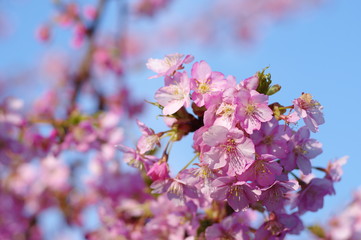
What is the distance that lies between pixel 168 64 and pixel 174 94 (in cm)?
14

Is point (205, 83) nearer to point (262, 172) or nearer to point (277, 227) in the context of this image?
point (262, 172)

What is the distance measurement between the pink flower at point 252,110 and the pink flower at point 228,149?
Answer: 0.04 m

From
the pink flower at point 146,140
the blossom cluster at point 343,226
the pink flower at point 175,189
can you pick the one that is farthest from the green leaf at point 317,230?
the pink flower at point 146,140

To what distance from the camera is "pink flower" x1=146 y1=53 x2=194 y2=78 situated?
4.20 feet

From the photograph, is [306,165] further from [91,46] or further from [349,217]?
[91,46]

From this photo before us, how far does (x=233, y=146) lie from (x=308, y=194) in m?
0.51

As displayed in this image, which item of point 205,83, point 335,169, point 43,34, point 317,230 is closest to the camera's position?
point 205,83

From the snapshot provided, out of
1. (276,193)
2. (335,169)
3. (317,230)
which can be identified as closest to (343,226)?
(317,230)

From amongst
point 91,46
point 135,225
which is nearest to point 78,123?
point 135,225

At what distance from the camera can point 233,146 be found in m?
1.10

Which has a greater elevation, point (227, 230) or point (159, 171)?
point (159, 171)

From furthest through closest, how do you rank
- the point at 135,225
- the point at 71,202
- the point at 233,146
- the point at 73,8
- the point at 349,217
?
the point at 73,8 < the point at 71,202 < the point at 349,217 < the point at 135,225 < the point at 233,146

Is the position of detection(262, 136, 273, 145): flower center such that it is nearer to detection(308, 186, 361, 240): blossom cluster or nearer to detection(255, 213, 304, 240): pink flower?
detection(255, 213, 304, 240): pink flower

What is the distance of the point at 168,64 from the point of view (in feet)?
4.38
